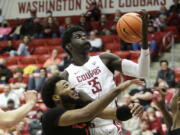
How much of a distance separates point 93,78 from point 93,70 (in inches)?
3.2

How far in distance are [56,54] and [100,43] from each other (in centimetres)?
123

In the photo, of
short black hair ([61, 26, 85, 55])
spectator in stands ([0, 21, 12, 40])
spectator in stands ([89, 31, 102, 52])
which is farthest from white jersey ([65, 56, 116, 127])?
spectator in stands ([0, 21, 12, 40])

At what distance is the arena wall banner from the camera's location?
57.3 ft

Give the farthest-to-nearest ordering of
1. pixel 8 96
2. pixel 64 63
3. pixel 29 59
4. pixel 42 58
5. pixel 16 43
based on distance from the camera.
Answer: pixel 16 43, pixel 29 59, pixel 42 58, pixel 64 63, pixel 8 96

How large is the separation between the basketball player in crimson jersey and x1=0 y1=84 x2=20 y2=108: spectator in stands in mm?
7663

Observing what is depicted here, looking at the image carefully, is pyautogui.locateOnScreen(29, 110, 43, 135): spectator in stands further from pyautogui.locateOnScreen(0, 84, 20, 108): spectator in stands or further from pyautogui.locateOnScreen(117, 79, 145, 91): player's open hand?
pyautogui.locateOnScreen(117, 79, 145, 91): player's open hand

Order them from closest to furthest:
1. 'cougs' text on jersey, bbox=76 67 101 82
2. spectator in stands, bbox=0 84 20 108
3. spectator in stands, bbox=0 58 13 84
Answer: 'cougs' text on jersey, bbox=76 67 101 82 < spectator in stands, bbox=0 84 20 108 < spectator in stands, bbox=0 58 13 84

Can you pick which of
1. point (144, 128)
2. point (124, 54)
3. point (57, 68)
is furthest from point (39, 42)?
point (144, 128)

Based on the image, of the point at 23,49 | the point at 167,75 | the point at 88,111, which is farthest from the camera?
the point at 23,49

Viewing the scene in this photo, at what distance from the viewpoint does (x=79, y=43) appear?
536 centimetres

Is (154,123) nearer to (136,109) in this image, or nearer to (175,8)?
(136,109)

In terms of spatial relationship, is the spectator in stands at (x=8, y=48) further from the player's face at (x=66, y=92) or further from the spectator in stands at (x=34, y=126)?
the player's face at (x=66, y=92)

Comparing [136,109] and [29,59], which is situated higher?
[136,109]

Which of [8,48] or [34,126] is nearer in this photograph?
[34,126]
